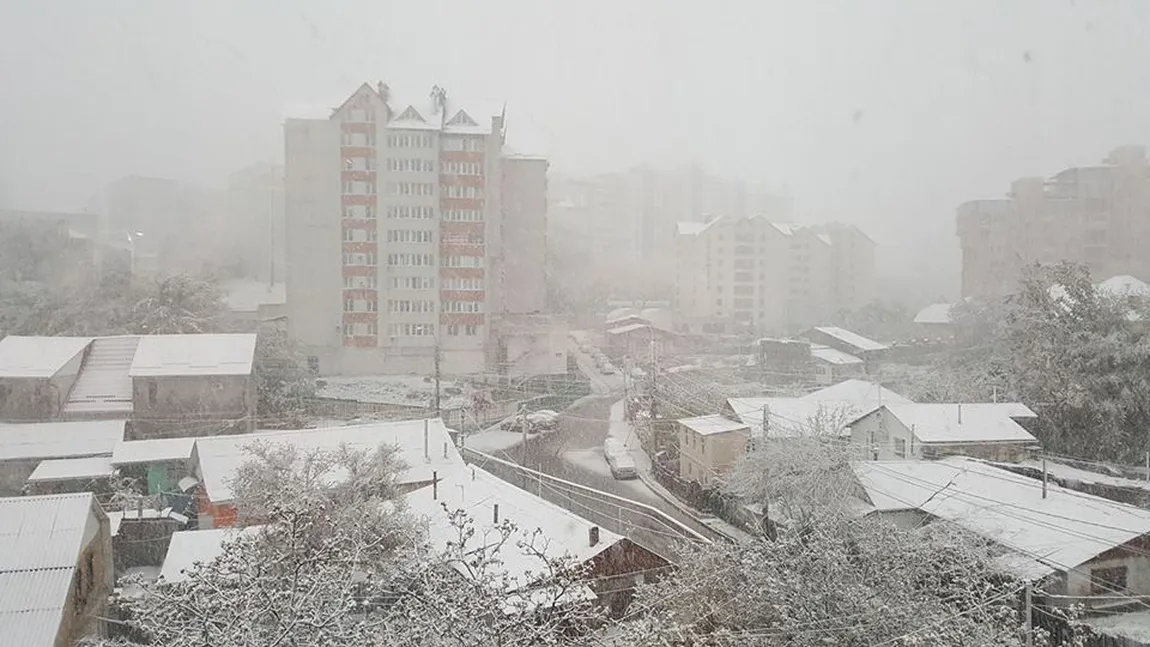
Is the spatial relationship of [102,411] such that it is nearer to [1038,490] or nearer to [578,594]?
[578,594]

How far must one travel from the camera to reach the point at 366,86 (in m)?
7.81

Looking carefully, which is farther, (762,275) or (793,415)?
(762,275)

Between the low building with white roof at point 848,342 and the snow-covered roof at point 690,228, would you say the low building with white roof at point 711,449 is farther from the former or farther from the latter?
the snow-covered roof at point 690,228

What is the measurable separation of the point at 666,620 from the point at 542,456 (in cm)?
359

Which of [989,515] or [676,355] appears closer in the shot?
[989,515]

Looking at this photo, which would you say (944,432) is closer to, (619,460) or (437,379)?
(619,460)

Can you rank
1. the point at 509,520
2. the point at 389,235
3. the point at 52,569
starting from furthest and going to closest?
the point at 389,235
the point at 509,520
the point at 52,569

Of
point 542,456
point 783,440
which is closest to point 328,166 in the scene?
point 542,456

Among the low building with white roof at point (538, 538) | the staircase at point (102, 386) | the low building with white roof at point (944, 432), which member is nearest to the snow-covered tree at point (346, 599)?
the low building with white roof at point (538, 538)

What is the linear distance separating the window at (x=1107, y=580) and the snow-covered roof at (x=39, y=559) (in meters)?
4.34

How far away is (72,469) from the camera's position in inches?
216

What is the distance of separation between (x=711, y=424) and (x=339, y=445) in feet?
8.99

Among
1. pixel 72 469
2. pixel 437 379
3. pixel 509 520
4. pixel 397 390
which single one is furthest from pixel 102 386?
pixel 509 520

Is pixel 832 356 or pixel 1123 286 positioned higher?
pixel 1123 286
